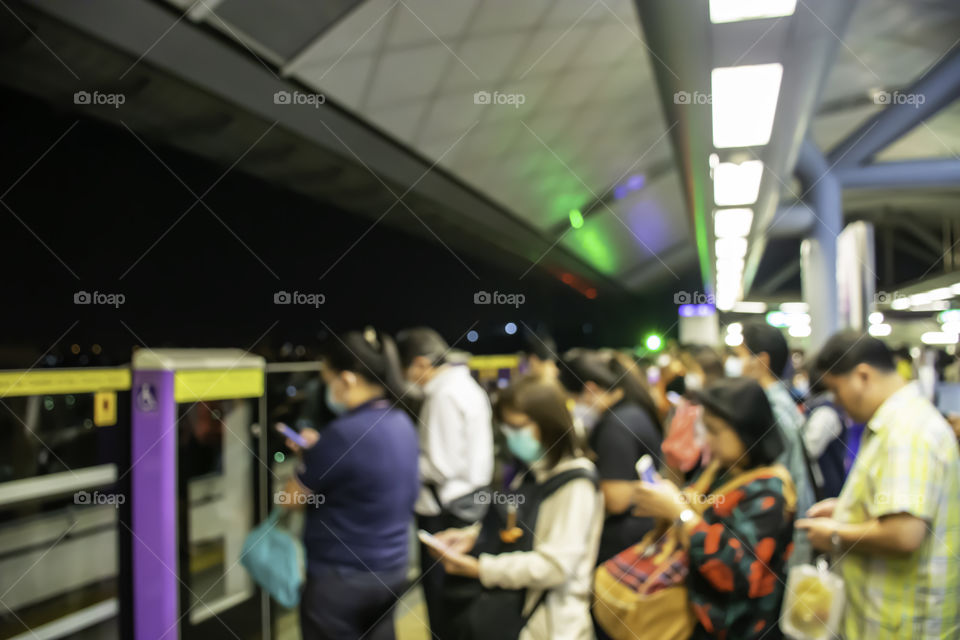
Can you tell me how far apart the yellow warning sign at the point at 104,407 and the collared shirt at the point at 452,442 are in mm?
1358

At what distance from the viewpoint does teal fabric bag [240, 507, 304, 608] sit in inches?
96.9

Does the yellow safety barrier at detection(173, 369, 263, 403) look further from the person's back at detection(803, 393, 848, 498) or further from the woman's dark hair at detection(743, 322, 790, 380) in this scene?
the person's back at detection(803, 393, 848, 498)

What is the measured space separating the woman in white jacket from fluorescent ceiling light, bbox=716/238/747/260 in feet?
17.2

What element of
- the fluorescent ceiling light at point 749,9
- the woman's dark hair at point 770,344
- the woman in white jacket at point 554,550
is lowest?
the woman in white jacket at point 554,550

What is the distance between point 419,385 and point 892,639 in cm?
223

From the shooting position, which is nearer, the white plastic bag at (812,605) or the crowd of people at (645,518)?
the crowd of people at (645,518)

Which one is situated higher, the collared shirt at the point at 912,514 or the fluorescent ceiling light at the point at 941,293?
the fluorescent ceiling light at the point at 941,293

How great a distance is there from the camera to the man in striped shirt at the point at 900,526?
177 centimetres

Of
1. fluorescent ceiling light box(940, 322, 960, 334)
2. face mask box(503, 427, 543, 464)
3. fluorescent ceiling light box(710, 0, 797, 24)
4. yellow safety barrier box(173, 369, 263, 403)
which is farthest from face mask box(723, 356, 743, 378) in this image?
yellow safety barrier box(173, 369, 263, 403)

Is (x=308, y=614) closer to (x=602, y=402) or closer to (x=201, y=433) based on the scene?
(x=201, y=433)

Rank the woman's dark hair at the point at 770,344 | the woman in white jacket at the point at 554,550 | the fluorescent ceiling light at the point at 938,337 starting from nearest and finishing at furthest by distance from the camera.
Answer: the woman in white jacket at the point at 554,550
the woman's dark hair at the point at 770,344
the fluorescent ceiling light at the point at 938,337

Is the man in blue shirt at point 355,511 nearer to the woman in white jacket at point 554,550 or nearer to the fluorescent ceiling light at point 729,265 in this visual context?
the woman in white jacket at point 554,550

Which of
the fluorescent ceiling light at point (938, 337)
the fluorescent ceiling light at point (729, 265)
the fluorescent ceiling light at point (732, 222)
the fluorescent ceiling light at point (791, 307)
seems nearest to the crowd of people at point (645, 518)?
the fluorescent ceiling light at point (732, 222)

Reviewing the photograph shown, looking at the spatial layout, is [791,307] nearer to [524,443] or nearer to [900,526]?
[524,443]
